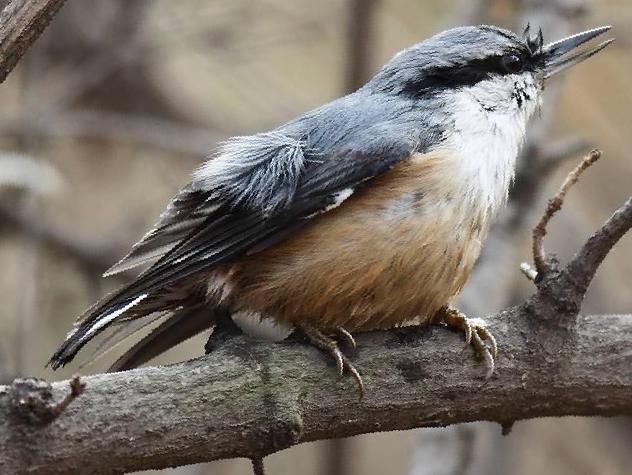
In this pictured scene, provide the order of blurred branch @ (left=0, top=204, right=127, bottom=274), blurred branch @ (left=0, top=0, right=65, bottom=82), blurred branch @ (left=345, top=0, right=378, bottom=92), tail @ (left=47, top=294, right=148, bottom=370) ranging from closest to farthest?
blurred branch @ (left=0, top=0, right=65, bottom=82)
tail @ (left=47, top=294, right=148, bottom=370)
blurred branch @ (left=345, top=0, right=378, bottom=92)
blurred branch @ (left=0, top=204, right=127, bottom=274)

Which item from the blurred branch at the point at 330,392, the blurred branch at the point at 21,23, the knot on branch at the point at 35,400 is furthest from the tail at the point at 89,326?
the blurred branch at the point at 21,23

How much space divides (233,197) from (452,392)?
0.66 m

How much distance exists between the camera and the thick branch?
1.84 meters

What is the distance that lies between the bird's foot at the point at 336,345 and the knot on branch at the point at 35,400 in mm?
575

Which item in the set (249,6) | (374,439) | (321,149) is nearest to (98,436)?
(321,149)

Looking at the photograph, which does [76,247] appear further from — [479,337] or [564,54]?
[479,337]

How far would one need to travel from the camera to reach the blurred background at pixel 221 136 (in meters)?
3.71

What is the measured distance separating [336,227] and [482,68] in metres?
0.64

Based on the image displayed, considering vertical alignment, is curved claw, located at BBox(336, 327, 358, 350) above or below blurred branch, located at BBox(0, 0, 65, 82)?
below

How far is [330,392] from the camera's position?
209 centimetres

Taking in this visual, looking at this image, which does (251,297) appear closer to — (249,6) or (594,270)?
(594,270)

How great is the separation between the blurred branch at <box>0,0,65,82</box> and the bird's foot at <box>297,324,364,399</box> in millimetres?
818

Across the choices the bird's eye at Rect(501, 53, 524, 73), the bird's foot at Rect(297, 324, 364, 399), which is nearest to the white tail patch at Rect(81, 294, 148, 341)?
the bird's foot at Rect(297, 324, 364, 399)

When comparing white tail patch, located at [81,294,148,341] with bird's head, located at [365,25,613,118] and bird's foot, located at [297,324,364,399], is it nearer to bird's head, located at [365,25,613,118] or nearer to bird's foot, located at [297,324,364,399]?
bird's foot, located at [297,324,364,399]
